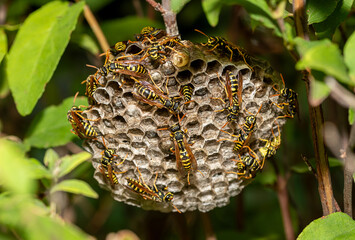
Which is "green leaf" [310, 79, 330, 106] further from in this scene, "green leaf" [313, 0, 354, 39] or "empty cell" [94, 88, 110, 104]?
"empty cell" [94, 88, 110, 104]

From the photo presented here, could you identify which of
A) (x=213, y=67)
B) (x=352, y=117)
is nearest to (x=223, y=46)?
(x=213, y=67)

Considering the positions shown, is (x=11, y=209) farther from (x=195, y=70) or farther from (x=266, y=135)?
(x=266, y=135)

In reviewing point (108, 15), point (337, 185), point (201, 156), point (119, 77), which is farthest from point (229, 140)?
point (108, 15)

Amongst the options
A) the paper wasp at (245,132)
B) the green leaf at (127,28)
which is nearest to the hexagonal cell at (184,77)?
the paper wasp at (245,132)

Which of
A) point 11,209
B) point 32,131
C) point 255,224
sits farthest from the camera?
point 255,224

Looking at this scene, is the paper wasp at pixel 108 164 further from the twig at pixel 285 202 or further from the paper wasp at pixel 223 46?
the twig at pixel 285 202

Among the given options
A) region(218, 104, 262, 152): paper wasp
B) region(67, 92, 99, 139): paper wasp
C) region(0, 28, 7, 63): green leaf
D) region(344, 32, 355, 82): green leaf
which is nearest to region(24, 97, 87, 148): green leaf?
region(67, 92, 99, 139): paper wasp

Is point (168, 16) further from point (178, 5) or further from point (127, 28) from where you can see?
point (127, 28)
